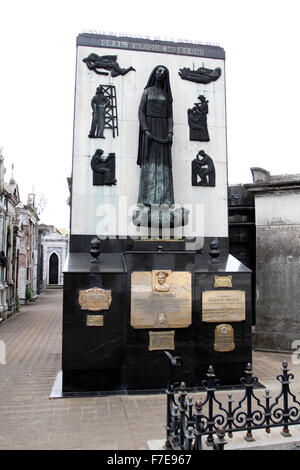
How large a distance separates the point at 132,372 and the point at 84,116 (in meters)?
6.00

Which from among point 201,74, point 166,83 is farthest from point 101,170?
point 201,74

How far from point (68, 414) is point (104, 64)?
7.91 m

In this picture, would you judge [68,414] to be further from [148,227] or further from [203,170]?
[203,170]

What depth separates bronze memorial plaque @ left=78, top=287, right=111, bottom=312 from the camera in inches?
299

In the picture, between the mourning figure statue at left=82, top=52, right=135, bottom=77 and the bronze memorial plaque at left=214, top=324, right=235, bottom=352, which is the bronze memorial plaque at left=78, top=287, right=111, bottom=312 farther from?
the mourning figure statue at left=82, top=52, right=135, bottom=77

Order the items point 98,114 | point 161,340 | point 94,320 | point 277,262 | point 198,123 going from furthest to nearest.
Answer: point 277,262 → point 198,123 → point 98,114 → point 161,340 → point 94,320

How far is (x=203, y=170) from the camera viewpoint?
998cm

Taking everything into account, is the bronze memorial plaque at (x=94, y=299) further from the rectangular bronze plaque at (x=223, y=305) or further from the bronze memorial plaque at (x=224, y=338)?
the bronze memorial plaque at (x=224, y=338)

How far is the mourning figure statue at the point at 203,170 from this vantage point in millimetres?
9938

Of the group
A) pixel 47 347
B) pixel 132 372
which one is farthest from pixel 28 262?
pixel 132 372

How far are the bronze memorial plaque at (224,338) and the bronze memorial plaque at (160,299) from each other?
67 cm

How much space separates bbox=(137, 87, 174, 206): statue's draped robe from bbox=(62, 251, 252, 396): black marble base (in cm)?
172

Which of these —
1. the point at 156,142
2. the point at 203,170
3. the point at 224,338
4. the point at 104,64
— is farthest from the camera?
the point at 203,170

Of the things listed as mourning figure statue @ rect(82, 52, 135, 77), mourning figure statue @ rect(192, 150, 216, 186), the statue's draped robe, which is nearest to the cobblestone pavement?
the statue's draped robe
